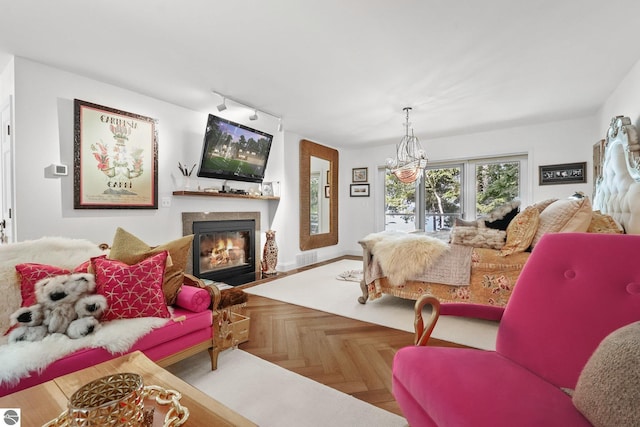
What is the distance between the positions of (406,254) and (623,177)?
75.8 inches

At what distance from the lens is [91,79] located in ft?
A: 9.73

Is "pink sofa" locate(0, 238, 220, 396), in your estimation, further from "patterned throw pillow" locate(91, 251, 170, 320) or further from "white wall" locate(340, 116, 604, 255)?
"white wall" locate(340, 116, 604, 255)

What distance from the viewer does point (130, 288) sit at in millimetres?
1675

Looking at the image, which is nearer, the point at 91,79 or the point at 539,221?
the point at 539,221

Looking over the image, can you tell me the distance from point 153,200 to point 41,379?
8.08 feet

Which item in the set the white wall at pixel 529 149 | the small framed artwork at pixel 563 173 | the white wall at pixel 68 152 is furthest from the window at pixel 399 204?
the white wall at pixel 68 152

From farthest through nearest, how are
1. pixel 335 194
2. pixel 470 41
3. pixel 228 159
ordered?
pixel 335 194 → pixel 228 159 → pixel 470 41

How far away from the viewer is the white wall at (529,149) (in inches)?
178

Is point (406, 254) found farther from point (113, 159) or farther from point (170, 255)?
point (113, 159)

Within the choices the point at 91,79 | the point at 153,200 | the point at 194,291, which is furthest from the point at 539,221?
the point at 91,79

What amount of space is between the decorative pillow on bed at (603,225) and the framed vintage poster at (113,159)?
4338 mm

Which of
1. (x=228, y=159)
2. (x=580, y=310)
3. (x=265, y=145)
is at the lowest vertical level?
(x=580, y=310)

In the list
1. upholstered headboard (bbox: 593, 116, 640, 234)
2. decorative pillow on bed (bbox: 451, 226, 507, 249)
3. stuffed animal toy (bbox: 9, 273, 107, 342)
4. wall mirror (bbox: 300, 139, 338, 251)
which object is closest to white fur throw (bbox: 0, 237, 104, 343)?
stuffed animal toy (bbox: 9, 273, 107, 342)

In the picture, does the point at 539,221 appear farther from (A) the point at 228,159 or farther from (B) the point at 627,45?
(A) the point at 228,159
